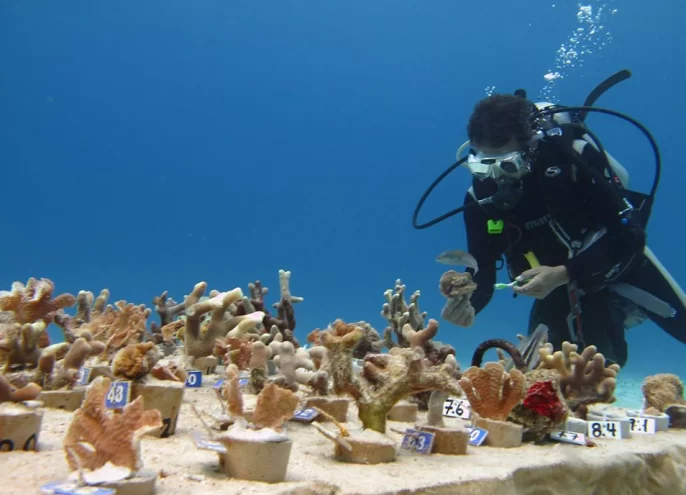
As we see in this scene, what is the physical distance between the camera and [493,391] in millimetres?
2824

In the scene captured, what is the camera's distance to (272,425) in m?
1.93

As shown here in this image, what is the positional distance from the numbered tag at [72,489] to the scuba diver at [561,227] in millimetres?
3988

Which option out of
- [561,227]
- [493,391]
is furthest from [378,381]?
[561,227]

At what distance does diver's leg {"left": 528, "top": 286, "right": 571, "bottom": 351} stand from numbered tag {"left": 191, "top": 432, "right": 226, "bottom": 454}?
5293 mm

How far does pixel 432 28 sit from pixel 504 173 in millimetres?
85229

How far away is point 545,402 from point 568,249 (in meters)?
3.46

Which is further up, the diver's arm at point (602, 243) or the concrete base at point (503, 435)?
the diver's arm at point (602, 243)

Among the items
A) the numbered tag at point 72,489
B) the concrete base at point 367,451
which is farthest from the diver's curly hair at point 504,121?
the numbered tag at point 72,489

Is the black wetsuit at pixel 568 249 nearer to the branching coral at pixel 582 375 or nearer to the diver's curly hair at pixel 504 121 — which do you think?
the diver's curly hair at pixel 504 121

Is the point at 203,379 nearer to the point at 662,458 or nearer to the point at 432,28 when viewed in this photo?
the point at 662,458

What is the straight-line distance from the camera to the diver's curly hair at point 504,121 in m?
5.54

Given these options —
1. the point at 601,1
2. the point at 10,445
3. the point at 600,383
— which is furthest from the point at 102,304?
the point at 601,1

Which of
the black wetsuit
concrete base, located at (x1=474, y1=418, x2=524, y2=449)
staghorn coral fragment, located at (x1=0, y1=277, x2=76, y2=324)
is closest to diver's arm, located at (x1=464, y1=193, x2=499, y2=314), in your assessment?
the black wetsuit

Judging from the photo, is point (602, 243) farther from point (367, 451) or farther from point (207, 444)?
point (207, 444)
